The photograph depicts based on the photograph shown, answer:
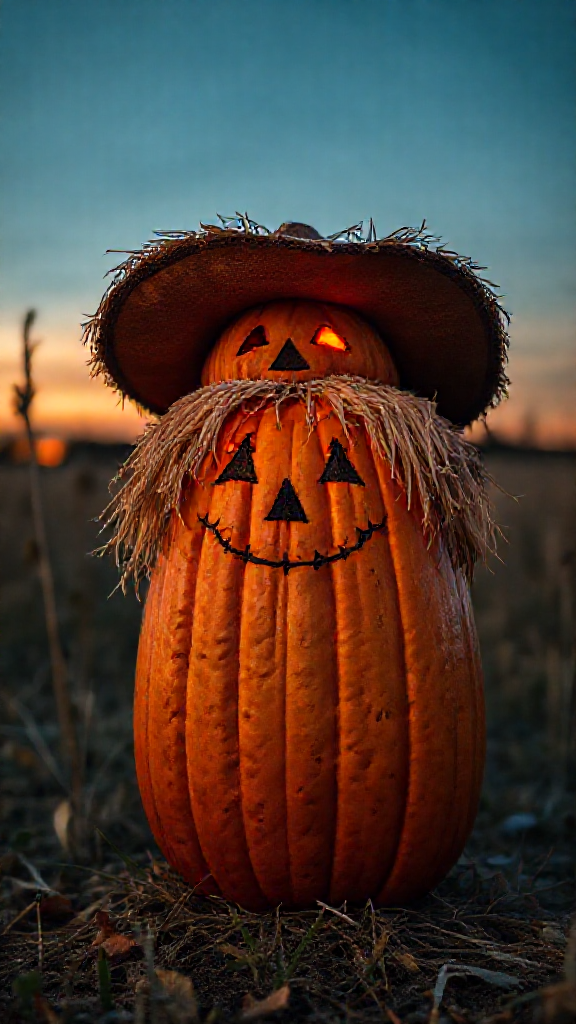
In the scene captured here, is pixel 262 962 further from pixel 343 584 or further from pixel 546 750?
pixel 546 750

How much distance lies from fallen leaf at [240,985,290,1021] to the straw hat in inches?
80.6

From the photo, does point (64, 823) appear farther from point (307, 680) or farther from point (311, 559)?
point (311, 559)

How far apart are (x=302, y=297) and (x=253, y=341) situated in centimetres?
23

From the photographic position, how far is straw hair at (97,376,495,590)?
2.34 metres

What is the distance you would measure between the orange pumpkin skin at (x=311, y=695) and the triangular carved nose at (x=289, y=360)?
148 mm

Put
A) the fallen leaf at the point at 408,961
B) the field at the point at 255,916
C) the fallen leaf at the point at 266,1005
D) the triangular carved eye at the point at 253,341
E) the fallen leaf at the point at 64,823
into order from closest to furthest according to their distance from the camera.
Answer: the fallen leaf at the point at 266,1005 < the field at the point at 255,916 < the fallen leaf at the point at 408,961 < the triangular carved eye at the point at 253,341 < the fallen leaf at the point at 64,823

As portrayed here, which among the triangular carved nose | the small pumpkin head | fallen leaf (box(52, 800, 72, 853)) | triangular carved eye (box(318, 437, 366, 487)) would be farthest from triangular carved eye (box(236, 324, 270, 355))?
fallen leaf (box(52, 800, 72, 853))

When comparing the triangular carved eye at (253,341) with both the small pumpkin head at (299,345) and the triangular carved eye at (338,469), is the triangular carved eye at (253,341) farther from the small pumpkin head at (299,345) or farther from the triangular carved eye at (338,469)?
the triangular carved eye at (338,469)

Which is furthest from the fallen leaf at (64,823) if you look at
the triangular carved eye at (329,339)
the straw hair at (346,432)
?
the triangular carved eye at (329,339)

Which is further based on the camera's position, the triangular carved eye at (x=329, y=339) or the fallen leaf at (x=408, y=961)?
the triangular carved eye at (x=329, y=339)

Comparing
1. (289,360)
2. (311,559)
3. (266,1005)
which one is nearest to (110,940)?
(266,1005)

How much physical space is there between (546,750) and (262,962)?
273cm

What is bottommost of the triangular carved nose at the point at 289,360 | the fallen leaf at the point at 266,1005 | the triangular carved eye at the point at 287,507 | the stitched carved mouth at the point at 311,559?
the fallen leaf at the point at 266,1005

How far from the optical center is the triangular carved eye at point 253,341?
258cm
